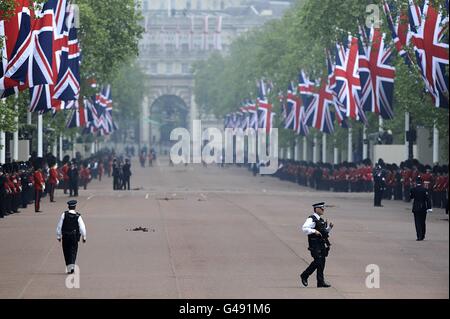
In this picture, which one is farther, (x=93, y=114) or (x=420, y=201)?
(x=93, y=114)

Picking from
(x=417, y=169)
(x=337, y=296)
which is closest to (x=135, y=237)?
(x=337, y=296)

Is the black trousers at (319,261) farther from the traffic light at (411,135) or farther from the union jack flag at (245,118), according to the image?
the union jack flag at (245,118)

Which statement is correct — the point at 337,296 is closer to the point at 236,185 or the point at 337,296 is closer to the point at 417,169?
the point at 417,169

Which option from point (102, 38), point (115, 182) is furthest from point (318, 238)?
point (115, 182)

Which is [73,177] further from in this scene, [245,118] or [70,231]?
[245,118]

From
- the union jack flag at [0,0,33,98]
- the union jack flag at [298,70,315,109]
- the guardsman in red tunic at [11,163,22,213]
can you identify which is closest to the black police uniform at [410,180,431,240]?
the union jack flag at [0,0,33,98]

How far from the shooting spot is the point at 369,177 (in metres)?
74.3

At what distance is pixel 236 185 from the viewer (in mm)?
90500

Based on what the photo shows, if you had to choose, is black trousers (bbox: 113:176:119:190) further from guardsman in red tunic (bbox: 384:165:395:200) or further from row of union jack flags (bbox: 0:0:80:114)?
guardsman in red tunic (bbox: 384:165:395:200)

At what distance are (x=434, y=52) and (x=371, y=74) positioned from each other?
1885 centimetres

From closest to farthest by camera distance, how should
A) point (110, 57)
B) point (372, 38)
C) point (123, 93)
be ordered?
point (372, 38), point (110, 57), point (123, 93)

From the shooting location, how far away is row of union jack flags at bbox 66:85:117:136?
81.1 meters
